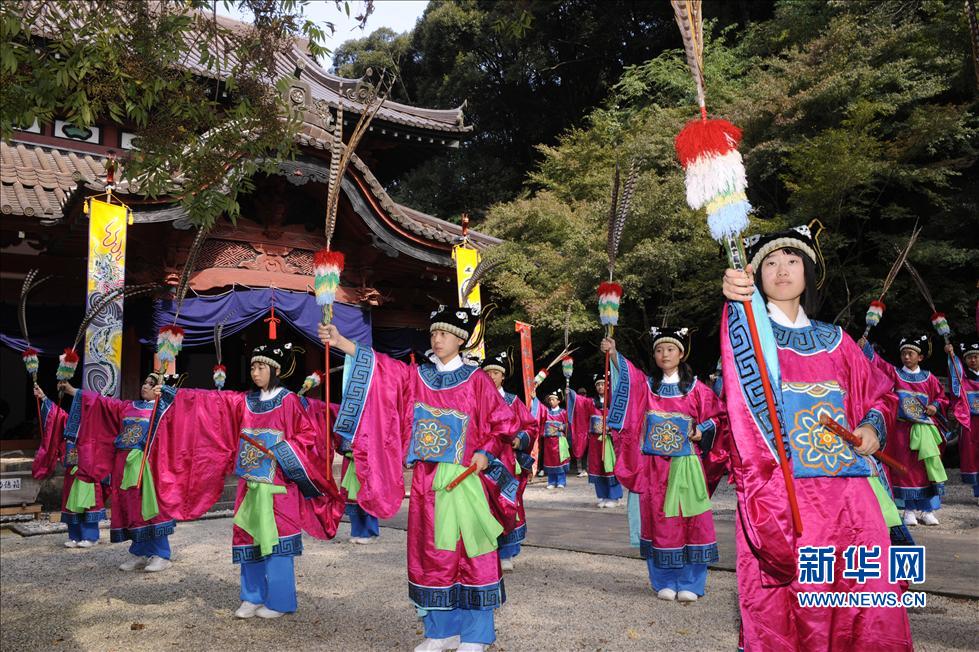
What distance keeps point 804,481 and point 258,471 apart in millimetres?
3935

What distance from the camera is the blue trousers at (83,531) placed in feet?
27.7

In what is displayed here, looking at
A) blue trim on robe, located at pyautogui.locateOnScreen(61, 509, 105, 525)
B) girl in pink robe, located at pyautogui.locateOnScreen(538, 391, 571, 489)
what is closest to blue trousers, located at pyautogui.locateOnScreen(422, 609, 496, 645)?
blue trim on robe, located at pyautogui.locateOnScreen(61, 509, 105, 525)

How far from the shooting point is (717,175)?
239 centimetres

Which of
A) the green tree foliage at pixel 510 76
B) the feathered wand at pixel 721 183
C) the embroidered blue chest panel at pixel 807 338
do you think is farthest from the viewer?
the green tree foliage at pixel 510 76

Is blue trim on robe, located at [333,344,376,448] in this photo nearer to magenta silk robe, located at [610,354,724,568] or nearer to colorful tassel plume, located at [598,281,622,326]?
colorful tassel plume, located at [598,281,622,326]

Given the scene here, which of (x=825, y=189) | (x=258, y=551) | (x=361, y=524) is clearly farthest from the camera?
(x=825, y=189)

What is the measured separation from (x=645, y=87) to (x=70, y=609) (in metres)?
A: 17.7

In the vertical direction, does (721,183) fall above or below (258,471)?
above

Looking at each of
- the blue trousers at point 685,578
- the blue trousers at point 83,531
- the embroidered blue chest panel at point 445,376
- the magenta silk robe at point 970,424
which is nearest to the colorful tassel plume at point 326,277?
the embroidered blue chest panel at point 445,376

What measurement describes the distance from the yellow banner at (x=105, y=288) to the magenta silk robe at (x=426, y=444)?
6239mm

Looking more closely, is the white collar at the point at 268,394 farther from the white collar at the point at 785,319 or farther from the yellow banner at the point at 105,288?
the yellow banner at the point at 105,288

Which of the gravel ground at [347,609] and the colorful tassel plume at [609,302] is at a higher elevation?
the colorful tassel plume at [609,302]

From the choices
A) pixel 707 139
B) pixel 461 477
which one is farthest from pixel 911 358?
pixel 707 139

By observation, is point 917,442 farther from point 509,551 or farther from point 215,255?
point 215,255
